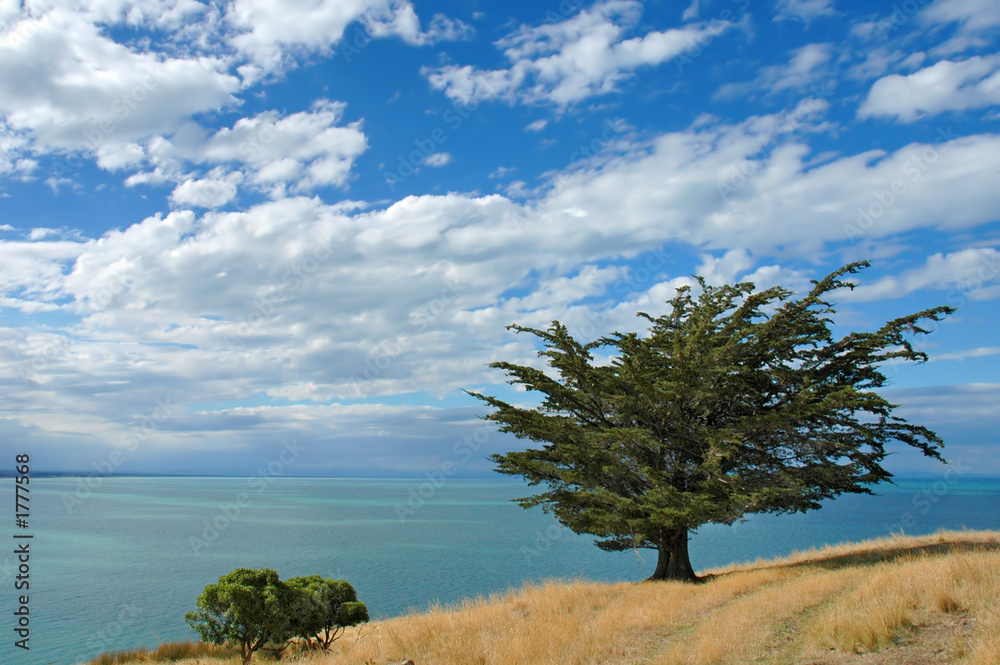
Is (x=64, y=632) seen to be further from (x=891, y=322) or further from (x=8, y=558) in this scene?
(x=891, y=322)

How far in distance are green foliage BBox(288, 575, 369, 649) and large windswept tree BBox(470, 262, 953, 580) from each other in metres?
5.85

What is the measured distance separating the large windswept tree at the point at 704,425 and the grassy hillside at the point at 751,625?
7.45 feet

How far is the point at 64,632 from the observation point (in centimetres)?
2352

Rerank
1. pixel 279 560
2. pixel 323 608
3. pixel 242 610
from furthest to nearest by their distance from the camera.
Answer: pixel 279 560 < pixel 323 608 < pixel 242 610

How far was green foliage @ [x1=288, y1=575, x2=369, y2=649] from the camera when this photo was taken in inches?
545

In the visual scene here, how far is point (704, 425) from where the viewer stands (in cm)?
1745

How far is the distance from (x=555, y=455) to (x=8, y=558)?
47.5 m

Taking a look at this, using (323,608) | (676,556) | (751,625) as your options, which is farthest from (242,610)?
(676,556)

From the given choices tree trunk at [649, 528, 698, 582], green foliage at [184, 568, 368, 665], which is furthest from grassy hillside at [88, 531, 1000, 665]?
tree trunk at [649, 528, 698, 582]

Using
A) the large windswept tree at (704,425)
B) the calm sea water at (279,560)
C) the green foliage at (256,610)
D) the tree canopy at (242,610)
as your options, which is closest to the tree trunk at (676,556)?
the large windswept tree at (704,425)

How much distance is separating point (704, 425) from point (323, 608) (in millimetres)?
11922

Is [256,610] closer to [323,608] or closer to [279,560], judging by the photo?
[323,608]

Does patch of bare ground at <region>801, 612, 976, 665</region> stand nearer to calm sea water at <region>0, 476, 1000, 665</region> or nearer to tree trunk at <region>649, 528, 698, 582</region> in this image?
tree trunk at <region>649, 528, 698, 582</region>

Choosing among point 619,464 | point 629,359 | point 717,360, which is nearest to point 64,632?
point 619,464
